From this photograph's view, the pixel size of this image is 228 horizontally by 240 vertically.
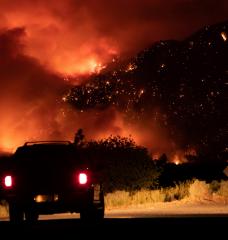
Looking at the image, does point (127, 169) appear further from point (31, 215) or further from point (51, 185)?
point (51, 185)

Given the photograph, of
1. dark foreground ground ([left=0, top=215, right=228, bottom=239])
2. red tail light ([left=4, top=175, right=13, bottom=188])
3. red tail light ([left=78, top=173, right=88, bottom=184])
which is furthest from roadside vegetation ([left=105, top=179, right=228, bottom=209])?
dark foreground ground ([left=0, top=215, right=228, bottom=239])

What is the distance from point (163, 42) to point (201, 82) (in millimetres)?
27654

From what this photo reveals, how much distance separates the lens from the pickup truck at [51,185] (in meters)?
19.1

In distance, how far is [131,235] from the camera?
1522 centimetres

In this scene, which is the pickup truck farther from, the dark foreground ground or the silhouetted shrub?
the silhouetted shrub

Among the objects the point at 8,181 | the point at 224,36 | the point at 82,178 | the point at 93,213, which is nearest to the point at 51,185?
the point at 82,178

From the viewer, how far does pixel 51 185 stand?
1923 cm

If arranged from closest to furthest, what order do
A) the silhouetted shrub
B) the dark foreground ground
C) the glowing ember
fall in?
the dark foreground ground < the silhouetted shrub < the glowing ember

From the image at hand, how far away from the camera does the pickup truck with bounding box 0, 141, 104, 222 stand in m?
19.1

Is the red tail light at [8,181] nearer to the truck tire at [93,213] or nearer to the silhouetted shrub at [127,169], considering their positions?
the truck tire at [93,213]

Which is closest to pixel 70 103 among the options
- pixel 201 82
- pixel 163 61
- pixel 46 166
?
pixel 163 61

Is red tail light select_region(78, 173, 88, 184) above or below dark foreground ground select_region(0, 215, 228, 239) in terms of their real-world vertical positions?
above

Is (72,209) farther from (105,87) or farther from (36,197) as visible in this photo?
(105,87)

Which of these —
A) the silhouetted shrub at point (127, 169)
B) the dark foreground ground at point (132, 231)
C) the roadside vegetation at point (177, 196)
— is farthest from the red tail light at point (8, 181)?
the silhouetted shrub at point (127, 169)
